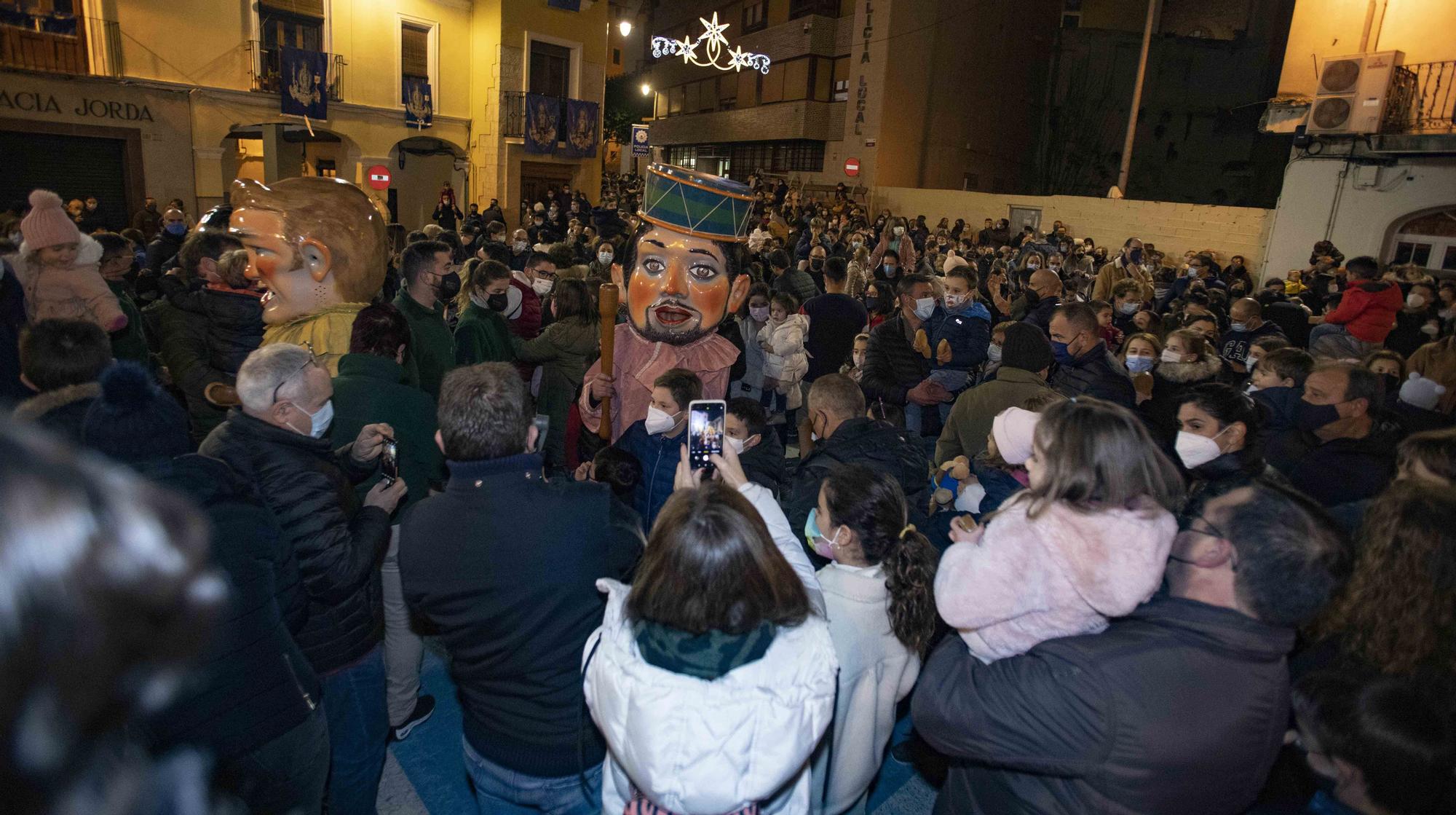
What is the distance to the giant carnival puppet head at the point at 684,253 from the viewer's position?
3670mm

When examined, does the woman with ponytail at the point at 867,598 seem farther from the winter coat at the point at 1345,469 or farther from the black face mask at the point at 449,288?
the black face mask at the point at 449,288

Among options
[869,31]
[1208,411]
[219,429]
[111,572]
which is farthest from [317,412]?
[869,31]

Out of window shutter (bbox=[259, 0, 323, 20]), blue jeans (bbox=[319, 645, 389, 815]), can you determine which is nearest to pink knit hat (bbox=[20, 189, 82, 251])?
blue jeans (bbox=[319, 645, 389, 815])

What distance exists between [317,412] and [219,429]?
0.34 m

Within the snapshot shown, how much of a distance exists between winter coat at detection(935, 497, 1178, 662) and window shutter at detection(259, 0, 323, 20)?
62.5ft

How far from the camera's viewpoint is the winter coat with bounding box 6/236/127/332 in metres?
4.39

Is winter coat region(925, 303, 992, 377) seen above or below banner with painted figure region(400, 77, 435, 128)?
below

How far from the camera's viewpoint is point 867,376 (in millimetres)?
5078

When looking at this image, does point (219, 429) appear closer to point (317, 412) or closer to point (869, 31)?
point (317, 412)

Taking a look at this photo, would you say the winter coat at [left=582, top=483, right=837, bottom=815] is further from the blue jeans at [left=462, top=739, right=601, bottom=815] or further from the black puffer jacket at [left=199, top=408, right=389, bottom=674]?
the black puffer jacket at [left=199, top=408, right=389, bottom=674]

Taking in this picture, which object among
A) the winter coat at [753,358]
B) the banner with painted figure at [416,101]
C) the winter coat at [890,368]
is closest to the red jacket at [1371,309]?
the winter coat at [890,368]

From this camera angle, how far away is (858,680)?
2344mm

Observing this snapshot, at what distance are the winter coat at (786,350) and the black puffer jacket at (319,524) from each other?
12.6 ft

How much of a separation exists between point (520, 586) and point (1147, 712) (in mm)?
1443
